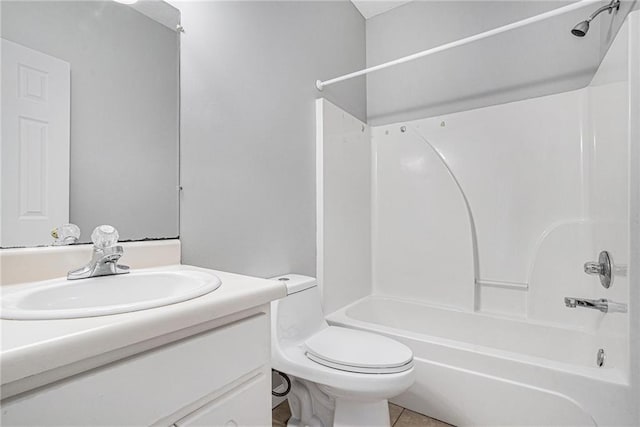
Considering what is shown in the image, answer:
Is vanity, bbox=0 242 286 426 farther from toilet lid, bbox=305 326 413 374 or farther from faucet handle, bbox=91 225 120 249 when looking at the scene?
toilet lid, bbox=305 326 413 374

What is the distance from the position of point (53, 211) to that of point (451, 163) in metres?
2.14

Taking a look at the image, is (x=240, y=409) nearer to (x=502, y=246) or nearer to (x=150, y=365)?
(x=150, y=365)

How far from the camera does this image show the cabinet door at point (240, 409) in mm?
620

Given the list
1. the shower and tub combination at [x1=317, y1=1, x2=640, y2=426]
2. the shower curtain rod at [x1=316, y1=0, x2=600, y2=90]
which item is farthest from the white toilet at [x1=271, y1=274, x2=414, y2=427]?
the shower curtain rod at [x1=316, y1=0, x2=600, y2=90]

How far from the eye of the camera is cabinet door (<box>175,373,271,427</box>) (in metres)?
0.62

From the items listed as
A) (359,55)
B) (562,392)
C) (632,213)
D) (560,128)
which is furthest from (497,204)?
(359,55)

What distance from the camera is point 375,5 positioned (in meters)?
2.45

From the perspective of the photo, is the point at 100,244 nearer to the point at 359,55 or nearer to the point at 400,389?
the point at 400,389

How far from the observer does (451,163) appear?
2.17 metres

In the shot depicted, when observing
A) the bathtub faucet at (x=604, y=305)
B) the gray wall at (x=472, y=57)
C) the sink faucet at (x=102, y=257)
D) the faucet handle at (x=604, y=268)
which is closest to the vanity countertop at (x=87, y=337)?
the sink faucet at (x=102, y=257)

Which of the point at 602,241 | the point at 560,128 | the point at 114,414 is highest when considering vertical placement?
the point at 560,128

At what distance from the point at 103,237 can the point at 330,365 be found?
0.93m

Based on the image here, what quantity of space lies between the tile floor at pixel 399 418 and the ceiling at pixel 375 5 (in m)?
2.78

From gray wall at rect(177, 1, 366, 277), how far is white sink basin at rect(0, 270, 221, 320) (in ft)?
0.97
